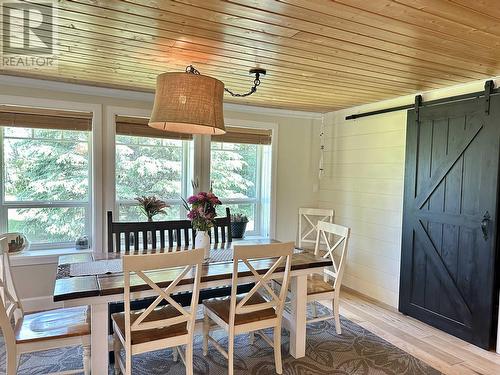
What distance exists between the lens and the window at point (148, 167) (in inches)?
153

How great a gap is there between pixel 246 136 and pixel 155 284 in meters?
2.78

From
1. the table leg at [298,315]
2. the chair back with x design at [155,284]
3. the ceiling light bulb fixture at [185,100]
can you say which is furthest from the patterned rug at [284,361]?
the ceiling light bulb fixture at [185,100]

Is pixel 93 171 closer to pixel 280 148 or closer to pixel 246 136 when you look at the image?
pixel 246 136

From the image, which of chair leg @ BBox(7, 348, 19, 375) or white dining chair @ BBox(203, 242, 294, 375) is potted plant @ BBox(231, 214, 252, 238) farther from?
chair leg @ BBox(7, 348, 19, 375)

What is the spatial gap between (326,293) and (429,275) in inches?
44.9

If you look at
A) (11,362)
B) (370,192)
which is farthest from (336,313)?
(11,362)

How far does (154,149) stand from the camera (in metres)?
4.05

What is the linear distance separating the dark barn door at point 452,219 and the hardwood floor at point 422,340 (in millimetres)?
113

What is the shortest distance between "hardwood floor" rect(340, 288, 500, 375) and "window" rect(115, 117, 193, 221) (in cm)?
235

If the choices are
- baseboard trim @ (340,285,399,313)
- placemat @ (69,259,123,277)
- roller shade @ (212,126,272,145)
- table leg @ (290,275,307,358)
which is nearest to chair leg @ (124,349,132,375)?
placemat @ (69,259,123,277)

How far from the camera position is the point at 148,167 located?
402 centimetres

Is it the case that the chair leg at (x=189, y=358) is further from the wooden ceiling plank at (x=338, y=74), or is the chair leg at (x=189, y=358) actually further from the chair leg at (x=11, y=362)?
the wooden ceiling plank at (x=338, y=74)

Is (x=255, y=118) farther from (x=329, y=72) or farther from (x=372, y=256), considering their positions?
(x=372, y=256)

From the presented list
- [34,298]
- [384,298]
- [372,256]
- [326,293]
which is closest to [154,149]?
[34,298]
